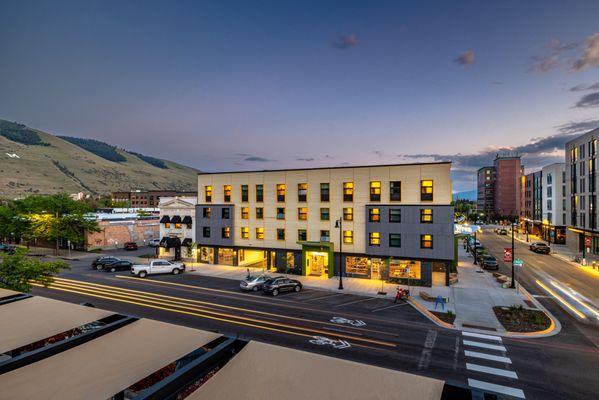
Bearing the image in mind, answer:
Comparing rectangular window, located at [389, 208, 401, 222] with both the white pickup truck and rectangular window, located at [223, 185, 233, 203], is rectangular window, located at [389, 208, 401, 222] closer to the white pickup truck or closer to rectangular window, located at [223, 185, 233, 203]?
rectangular window, located at [223, 185, 233, 203]

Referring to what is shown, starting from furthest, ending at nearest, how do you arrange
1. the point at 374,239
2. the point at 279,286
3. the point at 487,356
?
the point at 374,239, the point at 279,286, the point at 487,356

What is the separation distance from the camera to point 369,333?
19469mm

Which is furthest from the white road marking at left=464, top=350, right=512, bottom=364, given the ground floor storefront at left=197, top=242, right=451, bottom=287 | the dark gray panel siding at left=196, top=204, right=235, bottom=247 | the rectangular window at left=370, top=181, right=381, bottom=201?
the dark gray panel siding at left=196, top=204, right=235, bottom=247

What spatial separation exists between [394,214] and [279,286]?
1524 centimetres

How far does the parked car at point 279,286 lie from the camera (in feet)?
93.5

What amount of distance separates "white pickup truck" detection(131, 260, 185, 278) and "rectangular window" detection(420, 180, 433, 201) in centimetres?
3030

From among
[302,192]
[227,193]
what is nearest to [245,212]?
[227,193]

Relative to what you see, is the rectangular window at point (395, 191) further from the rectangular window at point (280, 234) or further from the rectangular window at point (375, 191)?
the rectangular window at point (280, 234)

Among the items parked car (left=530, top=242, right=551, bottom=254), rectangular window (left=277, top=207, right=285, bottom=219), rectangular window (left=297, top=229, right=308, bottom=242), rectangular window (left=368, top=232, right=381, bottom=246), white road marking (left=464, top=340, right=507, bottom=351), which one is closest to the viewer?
white road marking (left=464, top=340, right=507, bottom=351)

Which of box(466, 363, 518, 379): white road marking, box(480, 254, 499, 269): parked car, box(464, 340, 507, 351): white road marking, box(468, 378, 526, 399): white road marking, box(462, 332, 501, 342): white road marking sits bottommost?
box(462, 332, 501, 342): white road marking

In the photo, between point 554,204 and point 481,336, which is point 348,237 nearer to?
point 481,336

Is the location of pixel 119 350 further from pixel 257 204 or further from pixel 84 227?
pixel 84 227

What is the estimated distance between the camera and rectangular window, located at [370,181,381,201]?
3522 cm

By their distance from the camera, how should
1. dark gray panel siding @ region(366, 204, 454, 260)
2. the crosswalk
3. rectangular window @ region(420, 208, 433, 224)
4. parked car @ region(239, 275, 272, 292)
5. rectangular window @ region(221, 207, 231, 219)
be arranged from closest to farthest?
the crosswalk → parked car @ region(239, 275, 272, 292) → dark gray panel siding @ region(366, 204, 454, 260) → rectangular window @ region(420, 208, 433, 224) → rectangular window @ region(221, 207, 231, 219)
